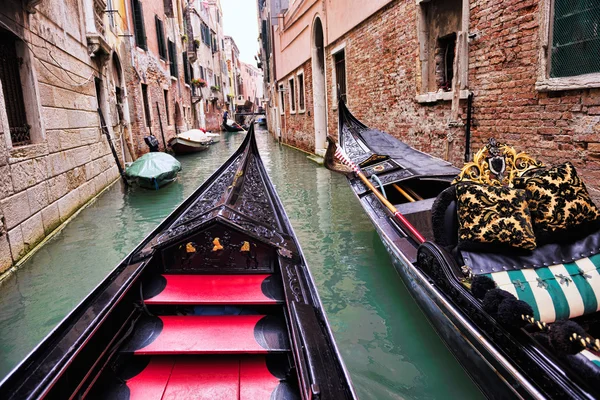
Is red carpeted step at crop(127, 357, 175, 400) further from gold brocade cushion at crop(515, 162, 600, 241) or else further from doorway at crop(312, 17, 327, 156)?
doorway at crop(312, 17, 327, 156)

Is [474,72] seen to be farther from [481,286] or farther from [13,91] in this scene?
[13,91]

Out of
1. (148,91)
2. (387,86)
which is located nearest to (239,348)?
(387,86)

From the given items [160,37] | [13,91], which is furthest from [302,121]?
[13,91]

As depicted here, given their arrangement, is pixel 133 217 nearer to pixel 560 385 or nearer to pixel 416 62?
pixel 416 62

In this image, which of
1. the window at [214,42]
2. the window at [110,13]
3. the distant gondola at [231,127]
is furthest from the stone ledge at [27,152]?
the window at [214,42]

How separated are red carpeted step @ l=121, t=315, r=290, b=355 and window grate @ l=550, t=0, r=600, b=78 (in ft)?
8.86

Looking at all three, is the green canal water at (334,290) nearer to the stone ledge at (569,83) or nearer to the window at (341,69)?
the stone ledge at (569,83)

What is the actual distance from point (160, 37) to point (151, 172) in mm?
7251

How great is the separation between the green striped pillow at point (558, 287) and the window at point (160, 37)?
12226mm

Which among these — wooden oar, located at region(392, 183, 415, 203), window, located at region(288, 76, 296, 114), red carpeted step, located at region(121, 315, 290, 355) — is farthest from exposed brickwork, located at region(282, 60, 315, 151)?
red carpeted step, located at region(121, 315, 290, 355)

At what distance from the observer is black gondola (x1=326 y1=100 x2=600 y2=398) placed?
120 cm

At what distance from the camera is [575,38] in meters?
2.98

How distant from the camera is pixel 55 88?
186 inches

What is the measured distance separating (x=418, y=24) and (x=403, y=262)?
11.6 feet
